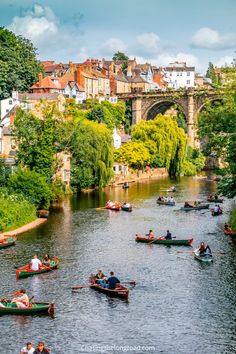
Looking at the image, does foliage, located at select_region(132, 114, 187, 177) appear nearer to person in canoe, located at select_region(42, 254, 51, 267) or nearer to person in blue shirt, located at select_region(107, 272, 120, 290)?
person in canoe, located at select_region(42, 254, 51, 267)

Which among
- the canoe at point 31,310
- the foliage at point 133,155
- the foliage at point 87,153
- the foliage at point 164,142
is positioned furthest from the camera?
the foliage at point 164,142

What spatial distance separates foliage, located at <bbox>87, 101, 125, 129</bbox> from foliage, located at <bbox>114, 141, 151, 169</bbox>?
36.9 feet

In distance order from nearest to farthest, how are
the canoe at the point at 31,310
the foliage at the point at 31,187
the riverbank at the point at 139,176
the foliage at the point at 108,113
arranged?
the canoe at the point at 31,310 < the foliage at the point at 31,187 < the riverbank at the point at 139,176 < the foliage at the point at 108,113

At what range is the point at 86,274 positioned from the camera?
43.3 metres

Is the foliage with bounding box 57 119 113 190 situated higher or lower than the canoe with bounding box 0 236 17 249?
higher

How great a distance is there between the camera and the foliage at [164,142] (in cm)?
11194

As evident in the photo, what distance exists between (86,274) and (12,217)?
17679mm

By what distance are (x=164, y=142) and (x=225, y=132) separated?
2110 inches

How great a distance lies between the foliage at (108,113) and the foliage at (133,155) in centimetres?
1123

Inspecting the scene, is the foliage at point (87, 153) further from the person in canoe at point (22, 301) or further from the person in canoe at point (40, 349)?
the person in canoe at point (40, 349)

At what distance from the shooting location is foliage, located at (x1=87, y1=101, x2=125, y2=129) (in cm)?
11950

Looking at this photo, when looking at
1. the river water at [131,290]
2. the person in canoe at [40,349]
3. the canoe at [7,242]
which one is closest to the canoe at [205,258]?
the river water at [131,290]

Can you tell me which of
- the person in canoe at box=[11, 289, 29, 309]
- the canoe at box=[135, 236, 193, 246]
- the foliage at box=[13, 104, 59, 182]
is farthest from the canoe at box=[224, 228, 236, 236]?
the person in canoe at box=[11, 289, 29, 309]

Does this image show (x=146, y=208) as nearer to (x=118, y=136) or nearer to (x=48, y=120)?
(x=48, y=120)
